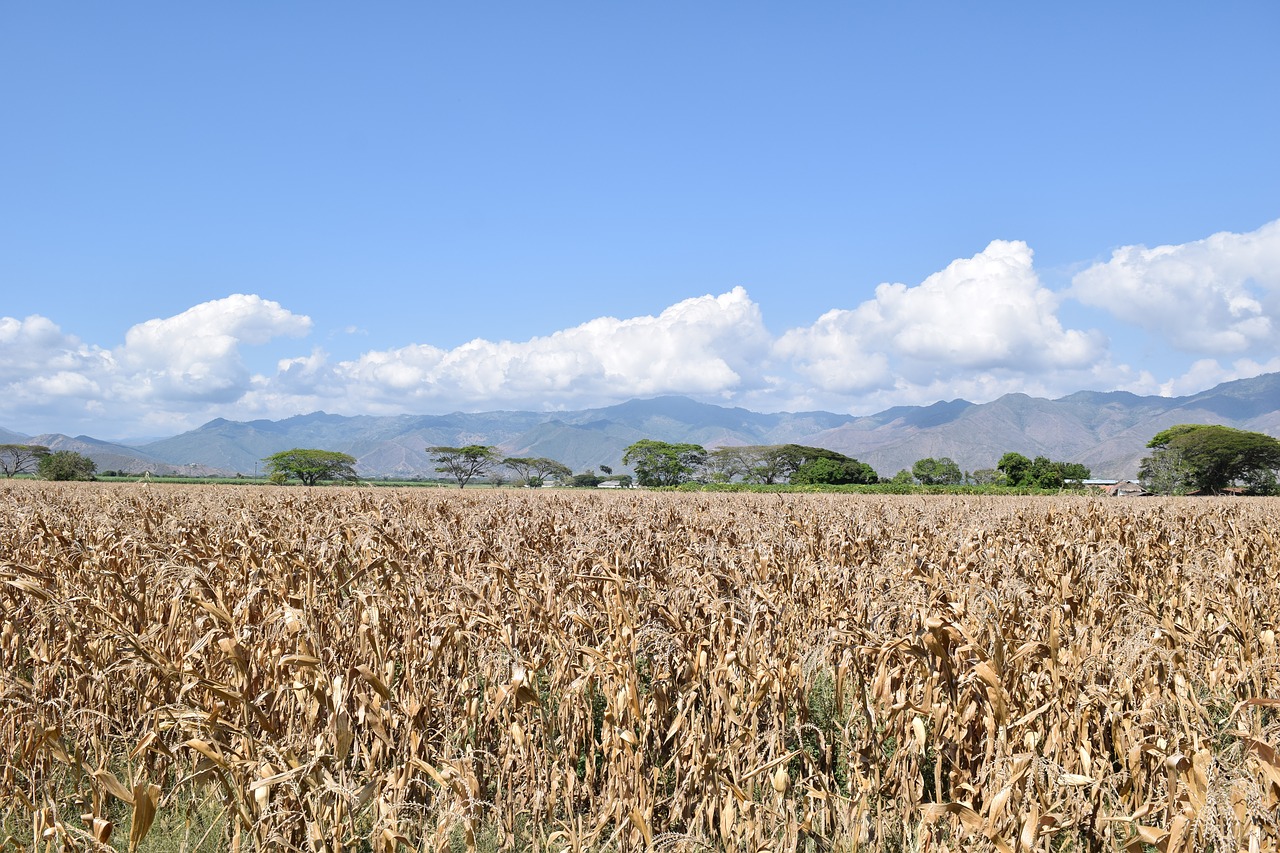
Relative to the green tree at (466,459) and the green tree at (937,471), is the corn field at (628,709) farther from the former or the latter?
the green tree at (466,459)

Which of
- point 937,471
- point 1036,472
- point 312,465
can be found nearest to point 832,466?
point 1036,472

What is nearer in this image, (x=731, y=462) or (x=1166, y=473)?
(x=1166, y=473)

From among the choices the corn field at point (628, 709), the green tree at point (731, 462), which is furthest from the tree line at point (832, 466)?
the corn field at point (628, 709)

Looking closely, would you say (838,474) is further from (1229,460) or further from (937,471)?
(1229,460)

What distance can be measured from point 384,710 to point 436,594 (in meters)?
1.84

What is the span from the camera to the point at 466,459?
186 metres

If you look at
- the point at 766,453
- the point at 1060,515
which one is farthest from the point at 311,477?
the point at 1060,515

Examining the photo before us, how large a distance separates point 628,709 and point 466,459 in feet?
615

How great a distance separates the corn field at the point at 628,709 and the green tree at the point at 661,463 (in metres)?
155

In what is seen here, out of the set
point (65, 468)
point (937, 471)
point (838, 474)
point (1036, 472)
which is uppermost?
point (65, 468)

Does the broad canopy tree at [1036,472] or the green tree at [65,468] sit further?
the broad canopy tree at [1036,472]

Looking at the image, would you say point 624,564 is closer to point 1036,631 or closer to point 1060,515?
point 1036,631

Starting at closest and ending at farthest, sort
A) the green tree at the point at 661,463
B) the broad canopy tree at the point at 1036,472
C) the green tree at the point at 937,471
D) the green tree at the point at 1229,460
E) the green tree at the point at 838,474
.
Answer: the broad canopy tree at the point at 1036,472 < the green tree at the point at 1229,460 < the green tree at the point at 838,474 < the green tree at the point at 937,471 < the green tree at the point at 661,463

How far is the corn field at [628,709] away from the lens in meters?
3.54
